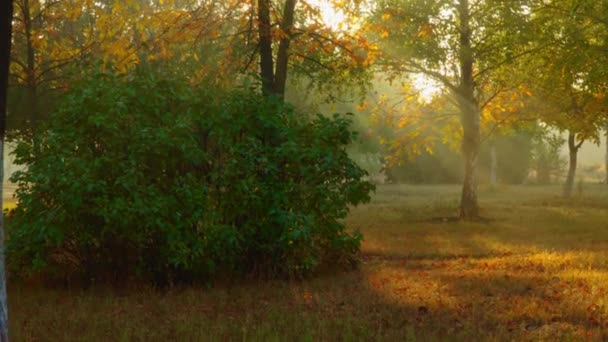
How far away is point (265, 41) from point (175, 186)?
5126mm

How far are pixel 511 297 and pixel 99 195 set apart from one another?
641cm

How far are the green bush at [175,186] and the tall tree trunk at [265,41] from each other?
8.60ft

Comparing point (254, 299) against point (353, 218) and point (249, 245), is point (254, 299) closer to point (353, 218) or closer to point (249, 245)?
point (249, 245)

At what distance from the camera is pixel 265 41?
46.1 ft

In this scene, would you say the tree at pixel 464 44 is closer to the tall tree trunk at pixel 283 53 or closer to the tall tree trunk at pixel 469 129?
the tall tree trunk at pixel 469 129

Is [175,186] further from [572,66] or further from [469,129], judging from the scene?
[469,129]

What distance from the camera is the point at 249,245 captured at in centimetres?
1094

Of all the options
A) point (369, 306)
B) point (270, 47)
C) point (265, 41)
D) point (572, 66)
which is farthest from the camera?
point (572, 66)

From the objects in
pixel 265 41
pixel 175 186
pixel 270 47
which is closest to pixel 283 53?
pixel 270 47

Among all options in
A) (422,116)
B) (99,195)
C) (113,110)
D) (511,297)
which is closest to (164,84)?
(113,110)

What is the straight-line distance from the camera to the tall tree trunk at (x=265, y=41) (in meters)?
13.7

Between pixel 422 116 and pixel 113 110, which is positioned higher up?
pixel 422 116

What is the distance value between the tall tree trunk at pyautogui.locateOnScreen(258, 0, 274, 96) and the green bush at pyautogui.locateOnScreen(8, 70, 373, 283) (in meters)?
2.62

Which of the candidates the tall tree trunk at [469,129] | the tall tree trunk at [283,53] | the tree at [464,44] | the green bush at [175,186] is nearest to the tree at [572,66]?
the tree at [464,44]
